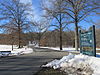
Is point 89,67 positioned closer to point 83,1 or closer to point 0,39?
point 83,1

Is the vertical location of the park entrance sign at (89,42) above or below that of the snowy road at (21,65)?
above

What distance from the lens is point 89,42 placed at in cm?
1077

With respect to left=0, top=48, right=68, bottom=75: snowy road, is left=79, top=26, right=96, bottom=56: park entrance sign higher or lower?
higher

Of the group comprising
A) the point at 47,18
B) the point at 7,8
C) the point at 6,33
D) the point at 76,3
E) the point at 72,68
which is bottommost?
the point at 72,68

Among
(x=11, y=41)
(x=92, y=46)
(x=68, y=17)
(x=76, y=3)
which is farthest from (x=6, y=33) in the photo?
(x=92, y=46)

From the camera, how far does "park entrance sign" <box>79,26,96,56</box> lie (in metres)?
10.1

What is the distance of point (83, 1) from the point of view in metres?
25.5

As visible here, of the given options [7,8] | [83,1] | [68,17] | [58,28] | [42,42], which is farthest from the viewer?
A: [42,42]

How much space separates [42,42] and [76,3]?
39749 mm

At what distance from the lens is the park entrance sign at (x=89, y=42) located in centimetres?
1005

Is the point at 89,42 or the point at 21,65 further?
the point at 89,42

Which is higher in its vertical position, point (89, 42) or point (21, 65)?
point (89, 42)

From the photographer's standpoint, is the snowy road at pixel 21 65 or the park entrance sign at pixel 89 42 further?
the park entrance sign at pixel 89 42

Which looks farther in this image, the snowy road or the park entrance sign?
the park entrance sign
